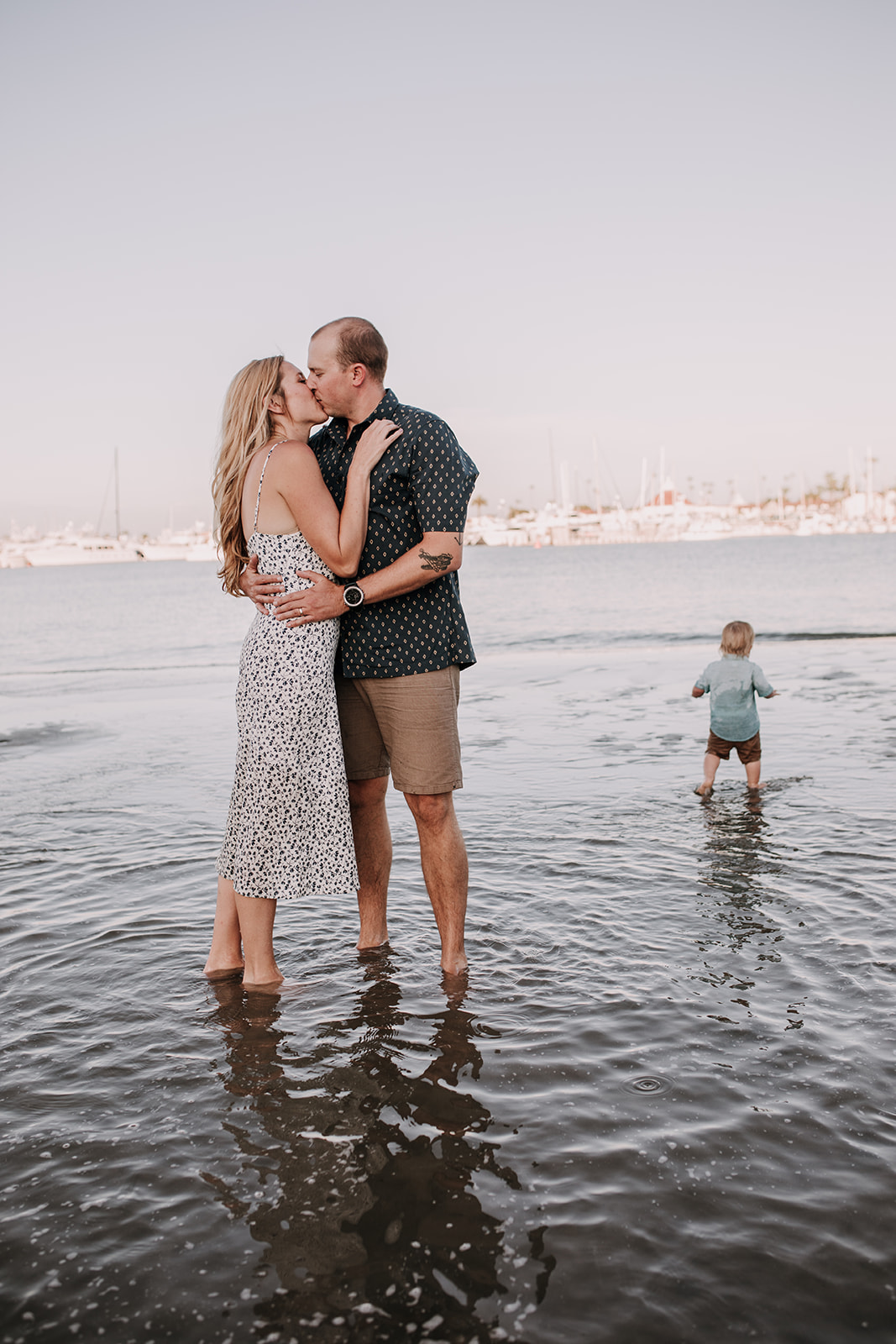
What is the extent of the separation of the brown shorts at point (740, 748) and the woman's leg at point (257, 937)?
4.20 meters

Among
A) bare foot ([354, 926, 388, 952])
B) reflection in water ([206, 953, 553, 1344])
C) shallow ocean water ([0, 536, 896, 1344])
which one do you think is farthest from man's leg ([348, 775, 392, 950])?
reflection in water ([206, 953, 553, 1344])

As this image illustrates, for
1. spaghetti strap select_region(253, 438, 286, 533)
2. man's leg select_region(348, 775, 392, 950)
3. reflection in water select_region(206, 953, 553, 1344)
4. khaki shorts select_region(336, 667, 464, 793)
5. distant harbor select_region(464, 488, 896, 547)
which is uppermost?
distant harbor select_region(464, 488, 896, 547)

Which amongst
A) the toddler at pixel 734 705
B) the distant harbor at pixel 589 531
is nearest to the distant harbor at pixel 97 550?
the distant harbor at pixel 589 531

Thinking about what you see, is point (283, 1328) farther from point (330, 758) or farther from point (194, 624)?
point (194, 624)

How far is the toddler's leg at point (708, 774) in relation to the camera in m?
6.74

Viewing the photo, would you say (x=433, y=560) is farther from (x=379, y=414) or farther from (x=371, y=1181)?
(x=371, y=1181)

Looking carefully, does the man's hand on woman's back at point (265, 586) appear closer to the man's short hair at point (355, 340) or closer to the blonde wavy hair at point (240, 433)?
the blonde wavy hair at point (240, 433)

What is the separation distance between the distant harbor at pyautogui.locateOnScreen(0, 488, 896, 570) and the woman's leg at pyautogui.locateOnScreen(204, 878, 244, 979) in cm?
14700

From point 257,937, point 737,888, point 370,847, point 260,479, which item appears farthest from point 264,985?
point 737,888

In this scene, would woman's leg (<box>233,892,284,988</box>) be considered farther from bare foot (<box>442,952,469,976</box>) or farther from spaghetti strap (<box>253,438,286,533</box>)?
spaghetti strap (<box>253,438,286,533</box>)

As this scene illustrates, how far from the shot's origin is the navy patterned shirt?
11.4 ft

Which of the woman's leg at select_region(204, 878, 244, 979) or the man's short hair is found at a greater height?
the man's short hair

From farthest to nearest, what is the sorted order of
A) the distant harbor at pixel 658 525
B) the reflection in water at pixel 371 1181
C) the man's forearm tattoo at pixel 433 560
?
the distant harbor at pixel 658 525 → the man's forearm tattoo at pixel 433 560 → the reflection in water at pixel 371 1181

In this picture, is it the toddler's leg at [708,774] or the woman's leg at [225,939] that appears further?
the toddler's leg at [708,774]
